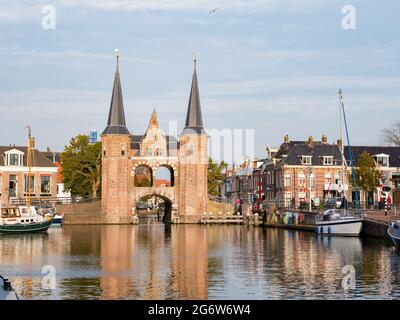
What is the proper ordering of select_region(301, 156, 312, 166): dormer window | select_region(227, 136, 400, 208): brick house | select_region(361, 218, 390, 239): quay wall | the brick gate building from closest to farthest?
select_region(361, 218, 390, 239): quay wall, the brick gate building, select_region(227, 136, 400, 208): brick house, select_region(301, 156, 312, 166): dormer window

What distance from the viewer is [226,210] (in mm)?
93375

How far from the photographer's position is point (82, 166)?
10150 cm

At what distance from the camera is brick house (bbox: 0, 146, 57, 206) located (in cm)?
9181

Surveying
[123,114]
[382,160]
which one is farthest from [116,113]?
[382,160]

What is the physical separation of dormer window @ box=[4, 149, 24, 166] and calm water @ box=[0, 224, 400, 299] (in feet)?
108

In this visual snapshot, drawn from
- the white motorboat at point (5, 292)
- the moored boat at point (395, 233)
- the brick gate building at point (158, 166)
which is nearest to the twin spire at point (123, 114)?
the brick gate building at point (158, 166)

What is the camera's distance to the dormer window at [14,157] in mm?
92125

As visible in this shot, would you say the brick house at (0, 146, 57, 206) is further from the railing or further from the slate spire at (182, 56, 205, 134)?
the slate spire at (182, 56, 205, 134)

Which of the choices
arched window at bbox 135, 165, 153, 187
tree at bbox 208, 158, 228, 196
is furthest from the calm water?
arched window at bbox 135, 165, 153, 187

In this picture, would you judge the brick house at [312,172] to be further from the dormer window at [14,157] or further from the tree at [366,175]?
the dormer window at [14,157]

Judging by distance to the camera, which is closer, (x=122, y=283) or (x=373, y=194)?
(x=122, y=283)
